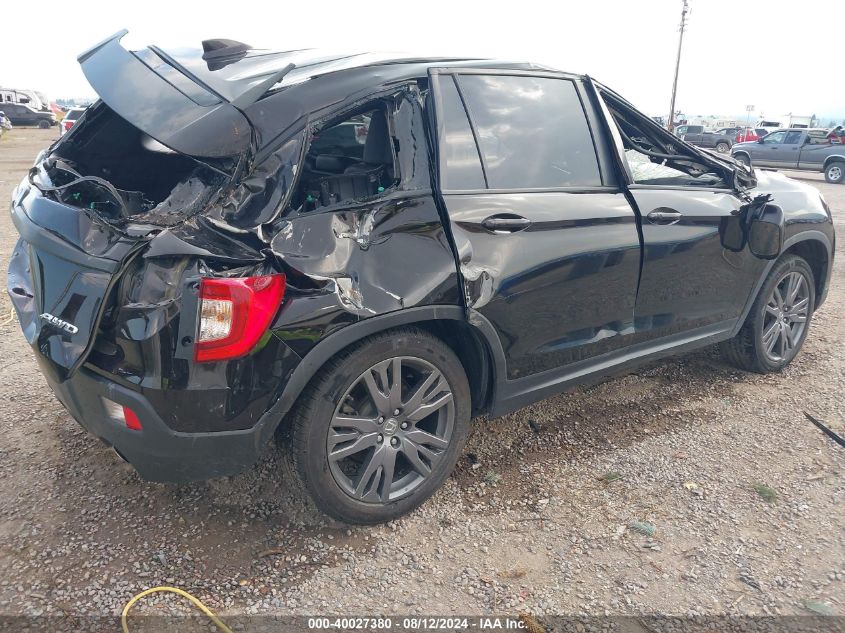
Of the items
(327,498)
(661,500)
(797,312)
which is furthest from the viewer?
(797,312)

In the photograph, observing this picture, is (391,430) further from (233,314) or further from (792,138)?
(792,138)

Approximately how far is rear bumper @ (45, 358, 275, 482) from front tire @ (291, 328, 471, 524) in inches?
8.1

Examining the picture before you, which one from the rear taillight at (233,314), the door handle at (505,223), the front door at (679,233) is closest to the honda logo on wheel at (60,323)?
the rear taillight at (233,314)

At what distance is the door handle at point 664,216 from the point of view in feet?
10.8

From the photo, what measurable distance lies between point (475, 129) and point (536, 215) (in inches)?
17.8

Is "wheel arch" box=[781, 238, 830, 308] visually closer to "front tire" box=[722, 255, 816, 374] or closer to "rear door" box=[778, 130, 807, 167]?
"front tire" box=[722, 255, 816, 374]

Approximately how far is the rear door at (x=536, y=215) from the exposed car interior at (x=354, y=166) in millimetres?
244

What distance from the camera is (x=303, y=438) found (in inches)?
95.4

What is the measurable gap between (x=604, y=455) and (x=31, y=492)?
2.68 meters

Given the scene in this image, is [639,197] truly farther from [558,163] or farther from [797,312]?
A: [797,312]

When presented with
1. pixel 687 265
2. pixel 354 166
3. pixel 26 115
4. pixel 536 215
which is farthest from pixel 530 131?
pixel 26 115

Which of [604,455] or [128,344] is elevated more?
[128,344]

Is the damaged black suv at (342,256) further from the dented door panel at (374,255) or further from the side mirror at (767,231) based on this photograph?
the side mirror at (767,231)

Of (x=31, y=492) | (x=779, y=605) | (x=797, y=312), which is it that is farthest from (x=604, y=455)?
(x=31, y=492)
